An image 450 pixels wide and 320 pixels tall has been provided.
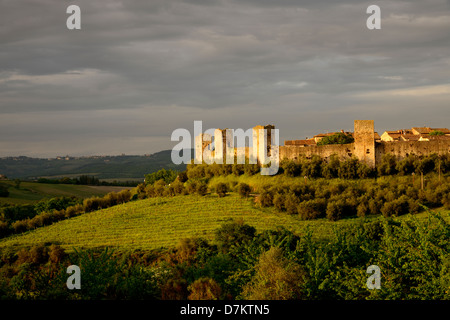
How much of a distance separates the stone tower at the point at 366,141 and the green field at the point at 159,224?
9.24 meters

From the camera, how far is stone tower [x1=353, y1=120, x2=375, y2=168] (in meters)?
45.7

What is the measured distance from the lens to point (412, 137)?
67562 mm

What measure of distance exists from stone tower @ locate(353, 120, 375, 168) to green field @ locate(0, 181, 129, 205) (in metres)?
56.6

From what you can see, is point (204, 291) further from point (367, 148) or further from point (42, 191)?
point (42, 191)

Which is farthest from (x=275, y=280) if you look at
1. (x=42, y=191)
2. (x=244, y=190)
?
(x=42, y=191)

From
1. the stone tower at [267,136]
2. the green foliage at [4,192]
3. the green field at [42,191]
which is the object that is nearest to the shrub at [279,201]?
the stone tower at [267,136]

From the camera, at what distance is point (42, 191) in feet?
311

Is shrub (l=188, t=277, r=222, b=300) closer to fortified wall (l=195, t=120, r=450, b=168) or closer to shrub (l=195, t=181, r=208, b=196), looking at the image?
fortified wall (l=195, t=120, r=450, b=168)

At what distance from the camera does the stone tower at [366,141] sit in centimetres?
4566

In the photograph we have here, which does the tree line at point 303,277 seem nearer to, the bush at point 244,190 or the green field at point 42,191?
the bush at point 244,190
